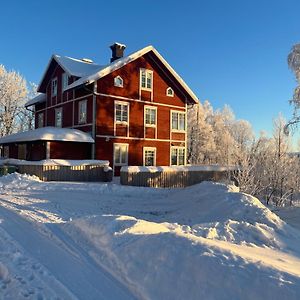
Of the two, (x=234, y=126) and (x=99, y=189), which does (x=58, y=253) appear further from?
(x=234, y=126)

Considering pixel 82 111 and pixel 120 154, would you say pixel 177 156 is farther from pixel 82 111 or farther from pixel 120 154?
pixel 82 111

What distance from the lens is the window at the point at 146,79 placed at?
27609 mm

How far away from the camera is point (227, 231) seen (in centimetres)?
941

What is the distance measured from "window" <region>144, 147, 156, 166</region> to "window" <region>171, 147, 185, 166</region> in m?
2.14

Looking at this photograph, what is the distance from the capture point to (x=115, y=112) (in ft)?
84.2

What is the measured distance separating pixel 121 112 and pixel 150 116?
115 inches

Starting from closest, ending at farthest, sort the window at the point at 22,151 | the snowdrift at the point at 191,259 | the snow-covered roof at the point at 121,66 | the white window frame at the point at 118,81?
the snowdrift at the point at 191,259
the snow-covered roof at the point at 121,66
the white window frame at the point at 118,81
the window at the point at 22,151

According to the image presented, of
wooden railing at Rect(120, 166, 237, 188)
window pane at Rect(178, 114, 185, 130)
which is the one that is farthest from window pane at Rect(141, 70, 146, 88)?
wooden railing at Rect(120, 166, 237, 188)

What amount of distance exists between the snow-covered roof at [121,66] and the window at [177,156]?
4.69m

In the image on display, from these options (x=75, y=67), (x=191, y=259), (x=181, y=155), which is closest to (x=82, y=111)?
(x=75, y=67)

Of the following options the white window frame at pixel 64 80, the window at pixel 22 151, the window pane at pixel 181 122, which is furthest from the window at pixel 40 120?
the window pane at pixel 181 122

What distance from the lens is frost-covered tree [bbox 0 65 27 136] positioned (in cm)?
4291

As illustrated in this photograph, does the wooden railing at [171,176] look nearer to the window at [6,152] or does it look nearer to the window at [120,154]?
the window at [120,154]

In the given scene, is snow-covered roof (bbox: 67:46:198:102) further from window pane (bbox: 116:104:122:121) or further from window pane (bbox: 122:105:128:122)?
window pane (bbox: 122:105:128:122)
